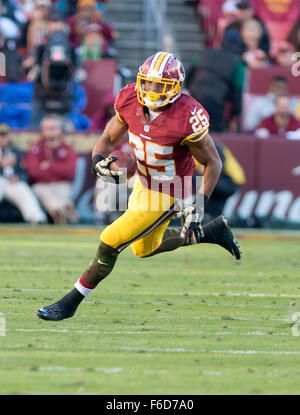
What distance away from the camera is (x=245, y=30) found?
14180 millimetres

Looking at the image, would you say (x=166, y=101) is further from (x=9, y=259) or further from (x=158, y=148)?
(x=9, y=259)

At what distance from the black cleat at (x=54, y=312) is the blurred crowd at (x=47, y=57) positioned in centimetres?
712

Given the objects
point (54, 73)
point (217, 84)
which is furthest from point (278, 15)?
point (54, 73)

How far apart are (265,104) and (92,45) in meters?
2.73

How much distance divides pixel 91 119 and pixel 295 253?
4473 millimetres

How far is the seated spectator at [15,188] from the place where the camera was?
469 inches

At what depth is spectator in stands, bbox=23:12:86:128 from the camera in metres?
13.0

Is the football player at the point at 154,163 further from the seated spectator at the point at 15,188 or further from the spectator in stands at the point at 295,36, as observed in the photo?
the spectator in stands at the point at 295,36

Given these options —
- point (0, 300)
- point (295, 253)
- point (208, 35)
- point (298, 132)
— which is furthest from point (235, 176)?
point (0, 300)

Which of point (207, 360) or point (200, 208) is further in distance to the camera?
point (200, 208)

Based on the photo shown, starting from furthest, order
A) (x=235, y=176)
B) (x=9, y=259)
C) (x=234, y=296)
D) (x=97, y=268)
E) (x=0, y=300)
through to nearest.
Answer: (x=235, y=176)
(x=9, y=259)
(x=234, y=296)
(x=0, y=300)
(x=97, y=268)

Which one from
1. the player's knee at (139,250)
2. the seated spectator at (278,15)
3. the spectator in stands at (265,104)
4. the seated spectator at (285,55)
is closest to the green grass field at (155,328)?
the player's knee at (139,250)

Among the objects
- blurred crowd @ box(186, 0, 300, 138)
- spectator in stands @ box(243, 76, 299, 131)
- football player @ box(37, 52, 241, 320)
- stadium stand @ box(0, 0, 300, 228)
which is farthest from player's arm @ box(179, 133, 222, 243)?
spectator in stands @ box(243, 76, 299, 131)

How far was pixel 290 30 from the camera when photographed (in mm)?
15336
